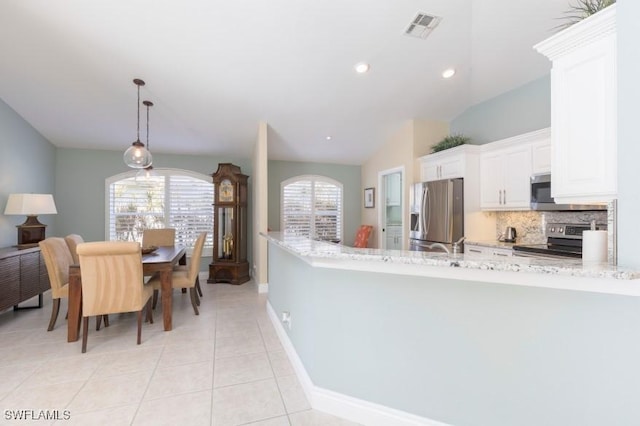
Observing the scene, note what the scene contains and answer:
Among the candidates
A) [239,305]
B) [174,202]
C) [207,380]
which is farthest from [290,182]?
[207,380]

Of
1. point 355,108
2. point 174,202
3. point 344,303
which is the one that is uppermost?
point 355,108

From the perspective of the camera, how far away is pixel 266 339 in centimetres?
279

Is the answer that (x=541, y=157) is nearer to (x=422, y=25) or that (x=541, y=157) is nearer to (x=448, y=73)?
(x=448, y=73)

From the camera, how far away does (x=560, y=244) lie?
10.0 ft

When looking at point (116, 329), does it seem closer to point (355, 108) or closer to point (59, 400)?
point (59, 400)

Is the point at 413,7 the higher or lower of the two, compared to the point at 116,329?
higher

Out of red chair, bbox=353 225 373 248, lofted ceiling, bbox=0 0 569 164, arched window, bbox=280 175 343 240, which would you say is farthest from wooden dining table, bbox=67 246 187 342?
red chair, bbox=353 225 373 248

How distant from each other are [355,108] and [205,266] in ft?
13.5

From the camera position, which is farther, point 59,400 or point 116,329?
point 116,329

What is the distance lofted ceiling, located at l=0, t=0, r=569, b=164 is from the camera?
103 inches

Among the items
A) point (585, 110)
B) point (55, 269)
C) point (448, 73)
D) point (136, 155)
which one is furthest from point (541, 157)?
point (55, 269)

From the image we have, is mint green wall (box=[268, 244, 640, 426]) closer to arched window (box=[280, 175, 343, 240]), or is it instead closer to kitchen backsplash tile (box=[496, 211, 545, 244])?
kitchen backsplash tile (box=[496, 211, 545, 244])

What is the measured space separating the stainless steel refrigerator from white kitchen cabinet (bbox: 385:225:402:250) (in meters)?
0.56

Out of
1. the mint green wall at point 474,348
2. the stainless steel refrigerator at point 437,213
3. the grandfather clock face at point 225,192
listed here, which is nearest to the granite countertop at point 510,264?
the mint green wall at point 474,348
